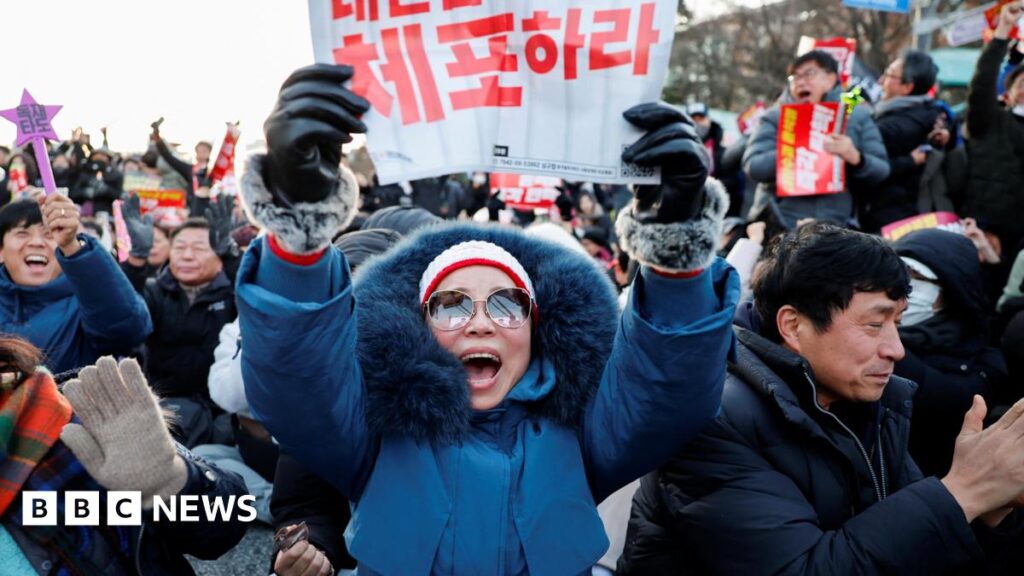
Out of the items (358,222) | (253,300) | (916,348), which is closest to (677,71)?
(358,222)

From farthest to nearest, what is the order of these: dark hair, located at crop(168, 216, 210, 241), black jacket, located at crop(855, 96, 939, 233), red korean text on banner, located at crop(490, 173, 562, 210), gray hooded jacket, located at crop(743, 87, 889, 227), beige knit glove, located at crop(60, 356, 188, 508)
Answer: red korean text on banner, located at crop(490, 173, 562, 210) → black jacket, located at crop(855, 96, 939, 233) → gray hooded jacket, located at crop(743, 87, 889, 227) → dark hair, located at crop(168, 216, 210, 241) → beige knit glove, located at crop(60, 356, 188, 508)

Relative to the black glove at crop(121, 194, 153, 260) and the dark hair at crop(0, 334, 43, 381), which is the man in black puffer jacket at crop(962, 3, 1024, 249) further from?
the black glove at crop(121, 194, 153, 260)

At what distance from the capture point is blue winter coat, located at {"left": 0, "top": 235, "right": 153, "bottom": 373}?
12.7 ft

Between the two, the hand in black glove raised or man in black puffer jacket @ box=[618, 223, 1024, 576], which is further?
man in black puffer jacket @ box=[618, 223, 1024, 576]

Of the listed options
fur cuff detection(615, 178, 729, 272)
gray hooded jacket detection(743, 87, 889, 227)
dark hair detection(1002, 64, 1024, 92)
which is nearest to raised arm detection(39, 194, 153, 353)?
fur cuff detection(615, 178, 729, 272)

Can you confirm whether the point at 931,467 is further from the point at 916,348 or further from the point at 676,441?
the point at 676,441

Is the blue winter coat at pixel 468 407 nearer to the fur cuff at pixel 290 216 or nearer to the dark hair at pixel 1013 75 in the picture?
the fur cuff at pixel 290 216

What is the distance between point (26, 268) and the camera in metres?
4.27

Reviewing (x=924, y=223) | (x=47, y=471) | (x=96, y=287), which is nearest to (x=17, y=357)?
(x=47, y=471)

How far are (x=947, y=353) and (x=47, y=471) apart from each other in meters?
3.23

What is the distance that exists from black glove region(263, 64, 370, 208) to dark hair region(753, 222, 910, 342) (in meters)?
1.32

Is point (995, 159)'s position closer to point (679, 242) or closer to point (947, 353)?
point (947, 353)

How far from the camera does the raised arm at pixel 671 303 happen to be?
198 centimetres

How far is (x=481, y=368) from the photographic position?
7.60 ft
